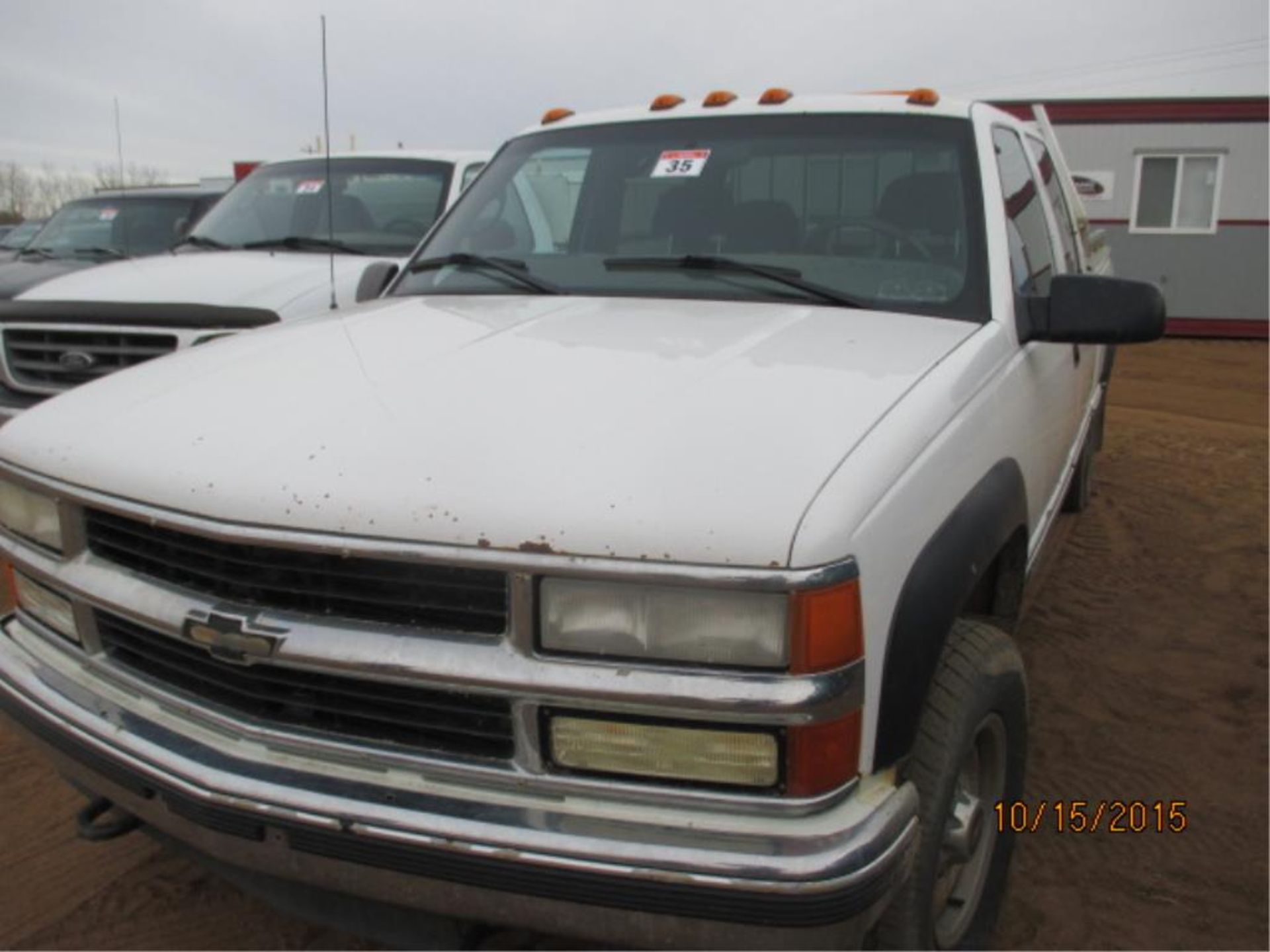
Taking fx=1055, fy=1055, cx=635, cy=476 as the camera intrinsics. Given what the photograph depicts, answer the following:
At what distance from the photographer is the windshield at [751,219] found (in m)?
2.83

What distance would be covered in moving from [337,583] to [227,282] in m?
3.74

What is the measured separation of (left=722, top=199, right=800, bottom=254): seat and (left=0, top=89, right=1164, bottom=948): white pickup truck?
1.31 ft

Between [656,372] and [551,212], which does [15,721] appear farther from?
[551,212]

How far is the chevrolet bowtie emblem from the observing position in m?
1.79

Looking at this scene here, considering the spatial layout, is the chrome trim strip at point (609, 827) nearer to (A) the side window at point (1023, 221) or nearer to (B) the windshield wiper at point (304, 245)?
(A) the side window at point (1023, 221)

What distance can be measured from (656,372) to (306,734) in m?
0.95

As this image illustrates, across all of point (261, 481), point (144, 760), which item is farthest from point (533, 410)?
point (144, 760)

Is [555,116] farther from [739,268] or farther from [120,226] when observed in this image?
[120,226]

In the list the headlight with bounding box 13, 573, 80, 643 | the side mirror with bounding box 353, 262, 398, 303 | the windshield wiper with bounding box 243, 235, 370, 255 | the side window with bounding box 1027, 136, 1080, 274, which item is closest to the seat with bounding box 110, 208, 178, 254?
the windshield wiper with bounding box 243, 235, 370, 255

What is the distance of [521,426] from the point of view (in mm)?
1881

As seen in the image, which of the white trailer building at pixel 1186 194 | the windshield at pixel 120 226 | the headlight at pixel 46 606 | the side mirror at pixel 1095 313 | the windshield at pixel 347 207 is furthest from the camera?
the white trailer building at pixel 1186 194

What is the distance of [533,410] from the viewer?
76.9 inches

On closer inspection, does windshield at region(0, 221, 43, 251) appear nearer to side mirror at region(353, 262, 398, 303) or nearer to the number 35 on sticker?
side mirror at region(353, 262, 398, 303)

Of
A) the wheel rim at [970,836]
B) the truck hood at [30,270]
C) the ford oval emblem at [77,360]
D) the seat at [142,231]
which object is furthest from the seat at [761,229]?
the seat at [142,231]
